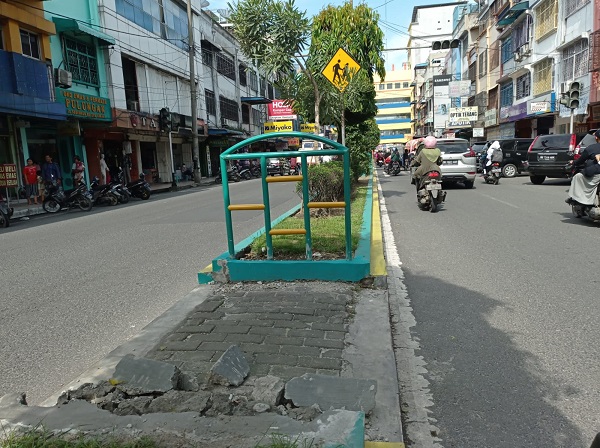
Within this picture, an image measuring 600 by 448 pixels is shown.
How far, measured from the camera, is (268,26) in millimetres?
8391

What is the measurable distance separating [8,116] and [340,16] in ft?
41.4

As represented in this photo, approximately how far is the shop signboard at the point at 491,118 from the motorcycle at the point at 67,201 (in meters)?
32.3

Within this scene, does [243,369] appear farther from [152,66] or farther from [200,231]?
[152,66]

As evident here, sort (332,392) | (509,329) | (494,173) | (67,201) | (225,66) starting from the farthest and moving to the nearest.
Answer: (225,66), (494,173), (67,201), (509,329), (332,392)

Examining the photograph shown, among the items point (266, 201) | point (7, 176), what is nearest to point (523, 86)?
point (7, 176)

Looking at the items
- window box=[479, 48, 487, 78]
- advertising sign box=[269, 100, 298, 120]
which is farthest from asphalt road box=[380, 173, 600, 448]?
advertising sign box=[269, 100, 298, 120]

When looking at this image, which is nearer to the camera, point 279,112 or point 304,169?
point 304,169

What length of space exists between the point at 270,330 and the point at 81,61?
71.0ft

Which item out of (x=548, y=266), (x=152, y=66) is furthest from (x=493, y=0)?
(x=548, y=266)

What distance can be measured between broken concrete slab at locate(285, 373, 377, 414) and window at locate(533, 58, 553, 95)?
28621mm

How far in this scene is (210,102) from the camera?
37.6m

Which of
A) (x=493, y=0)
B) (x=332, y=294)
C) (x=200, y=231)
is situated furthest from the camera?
(x=493, y=0)

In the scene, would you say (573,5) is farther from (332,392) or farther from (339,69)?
(332,392)

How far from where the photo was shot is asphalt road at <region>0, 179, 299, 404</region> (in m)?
3.76
